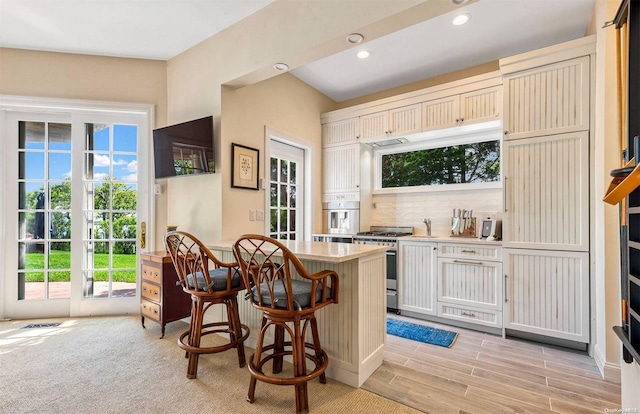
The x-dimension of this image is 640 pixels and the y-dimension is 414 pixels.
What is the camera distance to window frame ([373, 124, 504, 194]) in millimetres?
3337

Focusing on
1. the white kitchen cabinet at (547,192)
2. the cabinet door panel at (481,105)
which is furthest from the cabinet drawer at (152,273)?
the cabinet door panel at (481,105)

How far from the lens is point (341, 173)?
13.3 feet

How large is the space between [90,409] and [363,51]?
3.60 m

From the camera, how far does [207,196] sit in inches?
116

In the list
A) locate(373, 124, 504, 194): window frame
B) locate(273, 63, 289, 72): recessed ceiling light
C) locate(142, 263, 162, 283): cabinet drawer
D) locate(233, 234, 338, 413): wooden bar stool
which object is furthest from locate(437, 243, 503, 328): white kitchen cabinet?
locate(142, 263, 162, 283): cabinet drawer

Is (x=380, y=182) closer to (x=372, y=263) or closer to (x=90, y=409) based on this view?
(x=372, y=263)

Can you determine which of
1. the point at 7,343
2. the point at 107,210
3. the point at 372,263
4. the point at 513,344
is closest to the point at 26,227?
the point at 107,210

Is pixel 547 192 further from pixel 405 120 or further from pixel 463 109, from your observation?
pixel 405 120

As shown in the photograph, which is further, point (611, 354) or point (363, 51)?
point (363, 51)

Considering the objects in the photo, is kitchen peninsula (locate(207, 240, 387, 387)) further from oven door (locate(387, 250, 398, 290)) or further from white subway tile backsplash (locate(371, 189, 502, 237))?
white subway tile backsplash (locate(371, 189, 502, 237))

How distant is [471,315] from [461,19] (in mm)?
2734

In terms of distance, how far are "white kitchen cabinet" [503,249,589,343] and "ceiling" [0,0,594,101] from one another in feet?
6.69

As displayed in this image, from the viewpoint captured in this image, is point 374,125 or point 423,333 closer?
point 423,333

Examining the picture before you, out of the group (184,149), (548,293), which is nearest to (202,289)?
(184,149)
